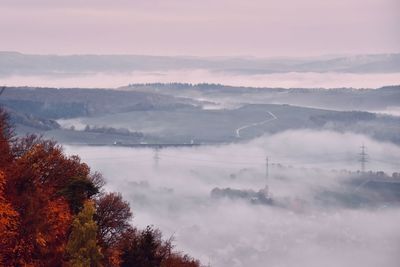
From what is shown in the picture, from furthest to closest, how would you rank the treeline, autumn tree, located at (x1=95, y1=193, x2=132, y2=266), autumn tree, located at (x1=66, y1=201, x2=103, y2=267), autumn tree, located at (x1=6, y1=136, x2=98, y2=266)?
autumn tree, located at (x1=95, y1=193, x2=132, y2=266), autumn tree, located at (x1=66, y1=201, x2=103, y2=267), autumn tree, located at (x1=6, y1=136, x2=98, y2=266), the treeline

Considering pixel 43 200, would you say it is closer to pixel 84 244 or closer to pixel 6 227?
pixel 84 244

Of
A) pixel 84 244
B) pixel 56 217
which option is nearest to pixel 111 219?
pixel 56 217

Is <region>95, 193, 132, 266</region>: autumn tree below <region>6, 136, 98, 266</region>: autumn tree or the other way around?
below

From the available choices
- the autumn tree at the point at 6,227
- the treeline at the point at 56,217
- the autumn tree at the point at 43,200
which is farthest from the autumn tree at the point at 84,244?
the autumn tree at the point at 6,227

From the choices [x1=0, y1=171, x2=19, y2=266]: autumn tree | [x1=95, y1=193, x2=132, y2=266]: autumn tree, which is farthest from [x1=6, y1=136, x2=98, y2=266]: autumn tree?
[x1=95, y1=193, x2=132, y2=266]: autumn tree

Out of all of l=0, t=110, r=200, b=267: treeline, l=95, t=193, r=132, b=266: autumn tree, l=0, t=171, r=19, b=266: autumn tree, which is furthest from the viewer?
l=95, t=193, r=132, b=266: autumn tree

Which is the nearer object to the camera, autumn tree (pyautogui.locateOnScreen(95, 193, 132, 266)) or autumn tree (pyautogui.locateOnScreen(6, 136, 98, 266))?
autumn tree (pyautogui.locateOnScreen(6, 136, 98, 266))

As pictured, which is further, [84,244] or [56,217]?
[56,217]

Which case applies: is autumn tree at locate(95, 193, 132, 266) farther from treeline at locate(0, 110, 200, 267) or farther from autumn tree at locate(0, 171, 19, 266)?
autumn tree at locate(0, 171, 19, 266)

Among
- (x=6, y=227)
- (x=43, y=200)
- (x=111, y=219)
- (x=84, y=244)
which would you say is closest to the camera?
(x=6, y=227)

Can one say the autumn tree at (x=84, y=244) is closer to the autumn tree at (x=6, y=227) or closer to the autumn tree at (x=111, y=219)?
the autumn tree at (x=6, y=227)
